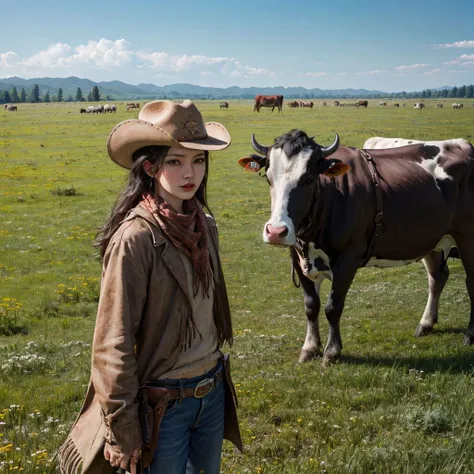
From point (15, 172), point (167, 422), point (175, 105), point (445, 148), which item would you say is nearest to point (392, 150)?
point (445, 148)

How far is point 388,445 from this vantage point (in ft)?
16.1

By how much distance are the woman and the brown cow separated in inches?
125

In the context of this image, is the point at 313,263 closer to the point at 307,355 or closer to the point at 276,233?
the point at 307,355

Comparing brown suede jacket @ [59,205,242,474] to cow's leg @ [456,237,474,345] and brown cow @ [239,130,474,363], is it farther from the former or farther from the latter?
cow's leg @ [456,237,474,345]

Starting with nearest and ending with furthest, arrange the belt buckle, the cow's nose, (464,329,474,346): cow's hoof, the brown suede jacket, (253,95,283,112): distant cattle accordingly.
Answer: the brown suede jacket < the belt buckle < the cow's nose < (464,329,474,346): cow's hoof < (253,95,283,112): distant cattle

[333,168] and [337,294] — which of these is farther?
[337,294]

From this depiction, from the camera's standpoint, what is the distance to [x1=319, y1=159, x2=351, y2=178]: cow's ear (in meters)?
7.07

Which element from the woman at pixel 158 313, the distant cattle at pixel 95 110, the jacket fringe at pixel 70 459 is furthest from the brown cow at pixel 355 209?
the distant cattle at pixel 95 110

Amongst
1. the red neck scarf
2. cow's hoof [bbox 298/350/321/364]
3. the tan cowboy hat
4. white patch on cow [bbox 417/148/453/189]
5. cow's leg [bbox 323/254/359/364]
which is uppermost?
the tan cowboy hat

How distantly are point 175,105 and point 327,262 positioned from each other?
501 centimetres

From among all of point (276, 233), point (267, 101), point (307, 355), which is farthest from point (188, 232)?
point (267, 101)

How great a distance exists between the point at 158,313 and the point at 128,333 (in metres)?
0.24

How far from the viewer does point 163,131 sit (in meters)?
3.16

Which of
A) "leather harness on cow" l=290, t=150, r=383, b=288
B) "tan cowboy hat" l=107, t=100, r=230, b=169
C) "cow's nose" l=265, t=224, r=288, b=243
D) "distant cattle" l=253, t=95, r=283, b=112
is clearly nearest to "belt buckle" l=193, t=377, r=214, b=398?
"tan cowboy hat" l=107, t=100, r=230, b=169
